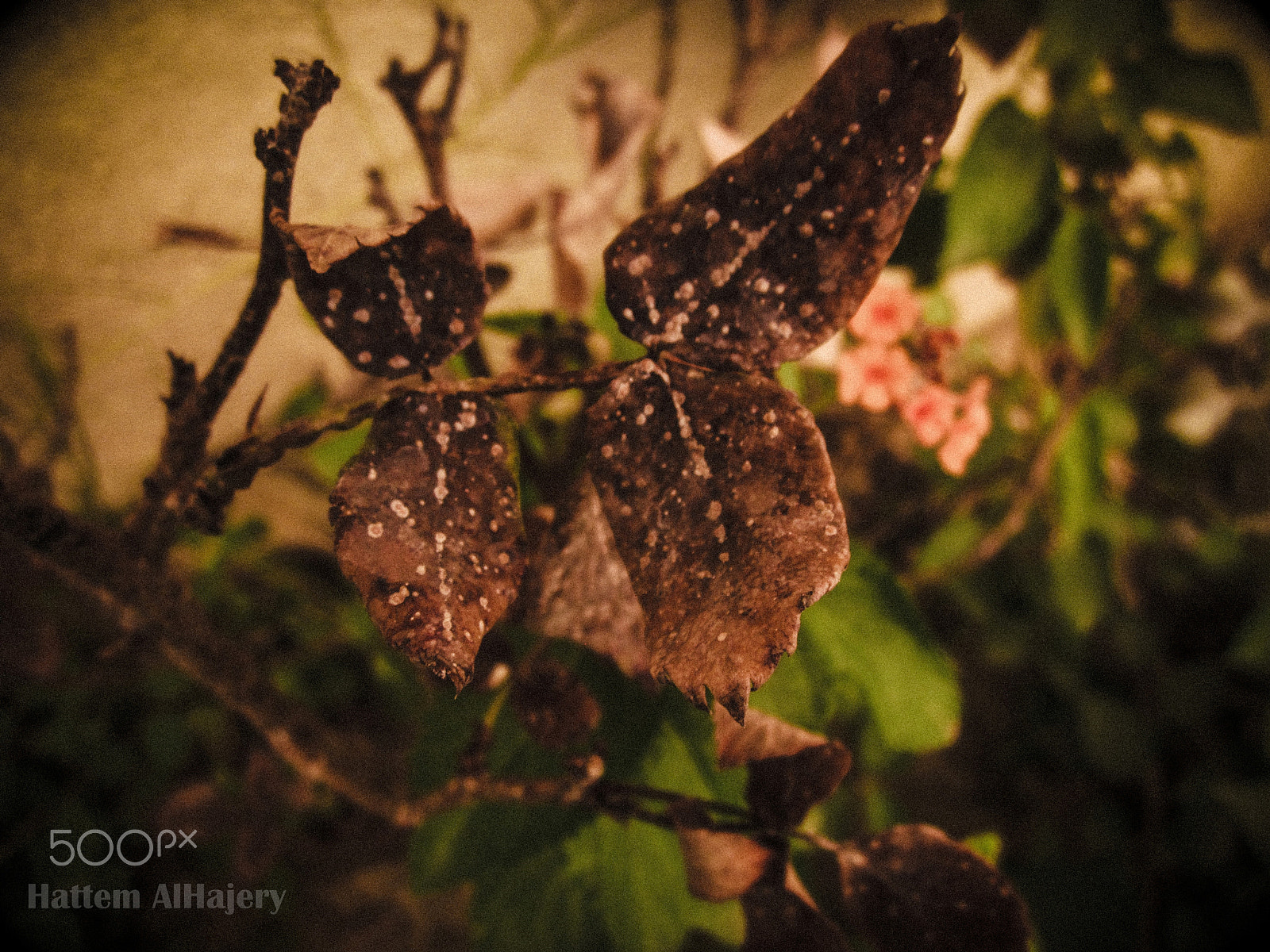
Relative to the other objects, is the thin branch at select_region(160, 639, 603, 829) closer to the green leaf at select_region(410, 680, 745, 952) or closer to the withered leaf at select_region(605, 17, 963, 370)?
the green leaf at select_region(410, 680, 745, 952)

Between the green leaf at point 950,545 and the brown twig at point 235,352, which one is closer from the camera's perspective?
the brown twig at point 235,352

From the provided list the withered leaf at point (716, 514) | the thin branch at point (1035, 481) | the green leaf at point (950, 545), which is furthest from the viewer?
the green leaf at point (950, 545)

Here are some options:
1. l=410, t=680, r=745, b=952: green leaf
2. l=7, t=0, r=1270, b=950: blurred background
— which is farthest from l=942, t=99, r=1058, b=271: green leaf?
l=410, t=680, r=745, b=952: green leaf

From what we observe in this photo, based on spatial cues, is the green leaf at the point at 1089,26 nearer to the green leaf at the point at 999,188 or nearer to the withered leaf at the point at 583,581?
the green leaf at the point at 999,188

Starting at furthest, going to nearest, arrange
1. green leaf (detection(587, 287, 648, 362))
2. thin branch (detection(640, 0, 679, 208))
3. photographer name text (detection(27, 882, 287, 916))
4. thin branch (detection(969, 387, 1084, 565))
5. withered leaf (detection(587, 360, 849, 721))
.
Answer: thin branch (detection(969, 387, 1084, 565)) → thin branch (detection(640, 0, 679, 208)) → photographer name text (detection(27, 882, 287, 916)) → green leaf (detection(587, 287, 648, 362)) → withered leaf (detection(587, 360, 849, 721))

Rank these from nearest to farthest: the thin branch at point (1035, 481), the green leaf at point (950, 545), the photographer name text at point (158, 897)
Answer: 1. the photographer name text at point (158, 897)
2. the thin branch at point (1035, 481)
3. the green leaf at point (950, 545)

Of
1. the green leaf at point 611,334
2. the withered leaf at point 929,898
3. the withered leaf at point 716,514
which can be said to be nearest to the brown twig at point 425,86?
the green leaf at point 611,334

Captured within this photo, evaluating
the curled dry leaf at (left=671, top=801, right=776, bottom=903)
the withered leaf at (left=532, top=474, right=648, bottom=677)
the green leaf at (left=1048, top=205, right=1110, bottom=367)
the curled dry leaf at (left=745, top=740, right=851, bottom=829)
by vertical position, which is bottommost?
the curled dry leaf at (left=671, top=801, right=776, bottom=903)
